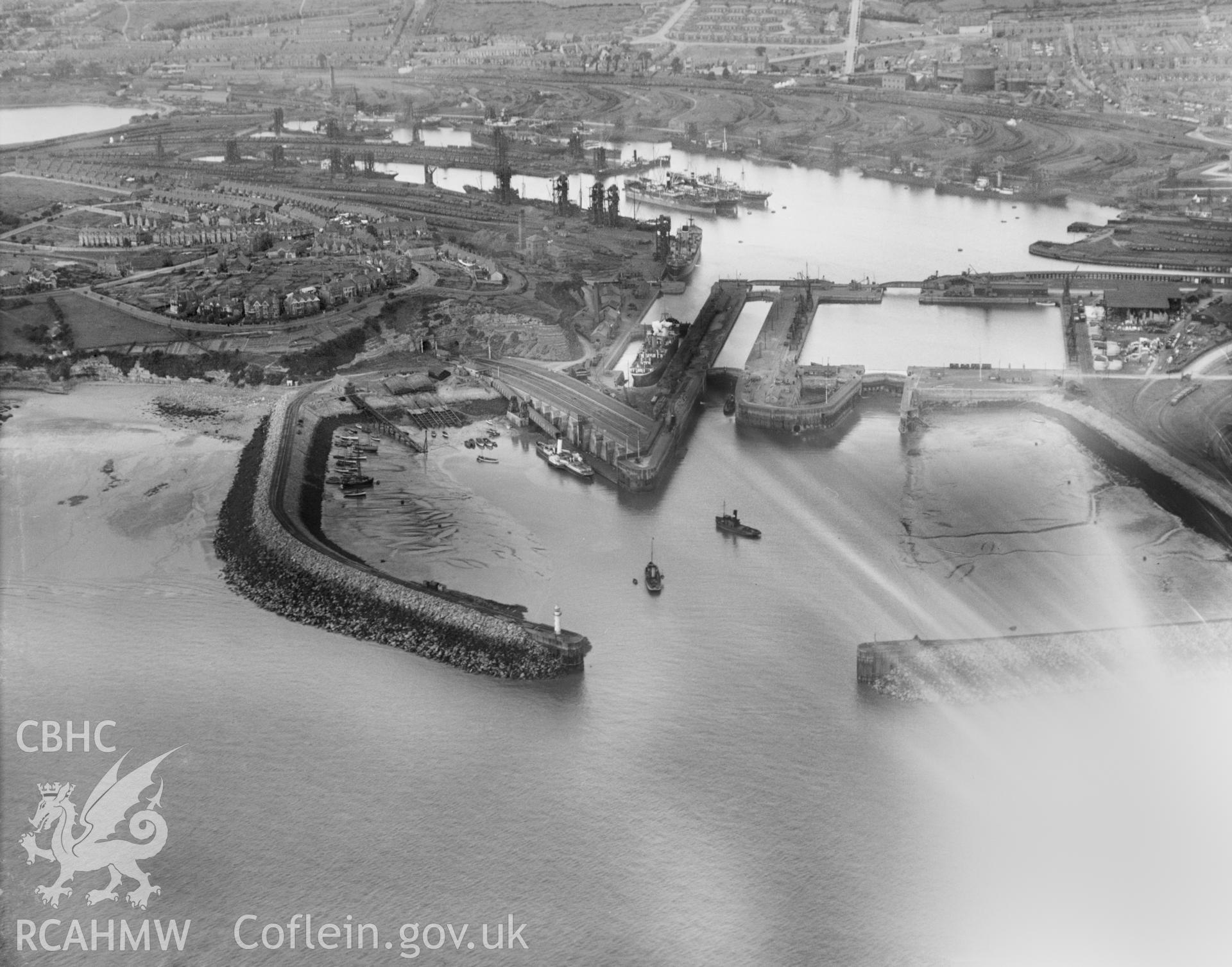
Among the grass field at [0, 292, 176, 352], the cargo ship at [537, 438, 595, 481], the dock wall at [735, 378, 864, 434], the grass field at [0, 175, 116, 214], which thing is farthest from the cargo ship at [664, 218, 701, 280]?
the grass field at [0, 175, 116, 214]

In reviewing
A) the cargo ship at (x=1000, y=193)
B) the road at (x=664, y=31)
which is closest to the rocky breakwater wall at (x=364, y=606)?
the cargo ship at (x=1000, y=193)

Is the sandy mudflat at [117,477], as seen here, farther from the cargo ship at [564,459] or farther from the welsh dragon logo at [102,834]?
the welsh dragon logo at [102,834]

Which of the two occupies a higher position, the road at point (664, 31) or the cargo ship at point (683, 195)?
the road at point (664, 31)

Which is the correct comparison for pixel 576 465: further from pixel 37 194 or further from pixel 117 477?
pixel 37 194

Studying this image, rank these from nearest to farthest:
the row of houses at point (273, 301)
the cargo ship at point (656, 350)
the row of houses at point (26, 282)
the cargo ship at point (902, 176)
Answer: the cargo ship at point (656, 350), the row of houses at point (273, 301), the row of houses at point (26, 282), the cargo ship at point (902, 176)

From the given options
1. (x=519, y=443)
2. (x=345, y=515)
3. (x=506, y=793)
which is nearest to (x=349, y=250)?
(x=519, y=443)

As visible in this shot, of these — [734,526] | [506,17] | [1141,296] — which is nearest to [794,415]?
[734,526]

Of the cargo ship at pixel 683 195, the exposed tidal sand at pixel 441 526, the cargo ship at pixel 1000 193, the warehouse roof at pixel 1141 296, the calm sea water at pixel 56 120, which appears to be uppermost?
the exposed tidal sand at pixel 441 526

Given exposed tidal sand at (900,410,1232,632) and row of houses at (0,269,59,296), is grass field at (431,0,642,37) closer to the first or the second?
row of houses at (0,269,59,296)
